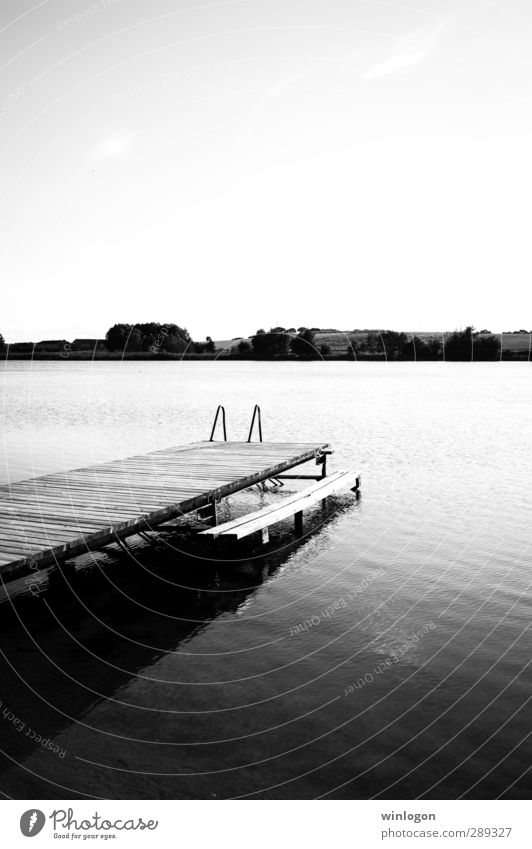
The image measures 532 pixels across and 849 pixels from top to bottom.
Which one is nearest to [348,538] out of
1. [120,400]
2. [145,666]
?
[145,666]

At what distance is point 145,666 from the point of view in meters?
7.48

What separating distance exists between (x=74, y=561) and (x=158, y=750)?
566 centimetres

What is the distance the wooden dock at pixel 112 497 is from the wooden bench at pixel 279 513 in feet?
2.11

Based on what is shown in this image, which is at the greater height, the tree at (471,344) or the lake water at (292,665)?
the tree at (471,344)

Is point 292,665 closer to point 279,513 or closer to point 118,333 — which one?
point 279,513

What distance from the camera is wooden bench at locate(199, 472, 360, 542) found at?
10.7 m

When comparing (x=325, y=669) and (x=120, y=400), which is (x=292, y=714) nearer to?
(x=325, y=669)

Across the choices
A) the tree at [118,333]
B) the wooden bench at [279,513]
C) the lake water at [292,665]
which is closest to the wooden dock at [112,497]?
the wooden bench at [279,513]

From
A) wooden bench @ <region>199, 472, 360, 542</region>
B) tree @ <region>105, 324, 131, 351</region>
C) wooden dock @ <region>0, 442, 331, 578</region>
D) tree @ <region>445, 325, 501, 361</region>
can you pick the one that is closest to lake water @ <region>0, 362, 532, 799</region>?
wooden bench @ <region>199, 472, 360, 542</region>

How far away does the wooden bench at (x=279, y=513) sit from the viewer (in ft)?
35.1

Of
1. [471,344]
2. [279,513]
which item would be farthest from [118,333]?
[279,513]

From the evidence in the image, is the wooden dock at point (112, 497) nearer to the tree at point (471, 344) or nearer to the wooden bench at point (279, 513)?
the wooden bench at point (279, 513)

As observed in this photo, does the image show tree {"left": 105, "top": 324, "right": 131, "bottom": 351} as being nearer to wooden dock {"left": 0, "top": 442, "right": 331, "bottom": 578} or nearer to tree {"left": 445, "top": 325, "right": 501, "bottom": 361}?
tree {"left": 445, "top": 325, "right": 501, "bottom": 361}

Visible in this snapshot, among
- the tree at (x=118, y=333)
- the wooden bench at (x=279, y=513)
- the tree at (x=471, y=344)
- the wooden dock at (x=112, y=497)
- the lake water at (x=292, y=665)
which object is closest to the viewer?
the lake water at (x=292, y=665)
